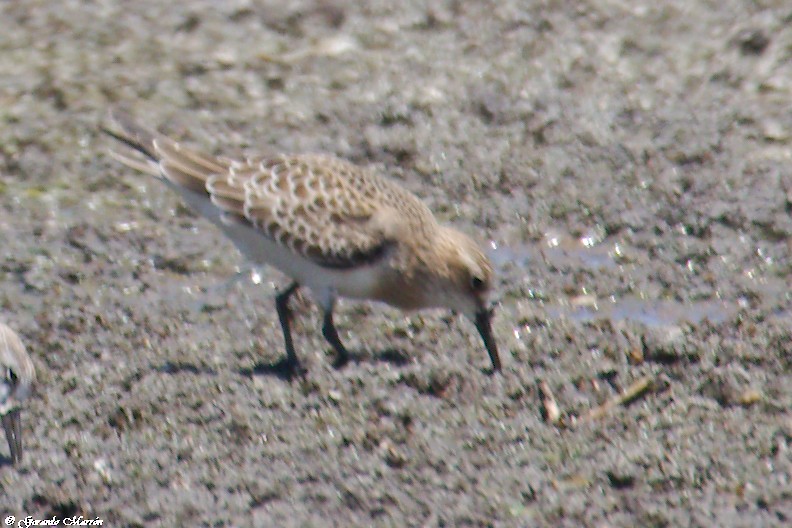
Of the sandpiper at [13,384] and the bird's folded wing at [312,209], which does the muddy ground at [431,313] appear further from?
the bird's folded wing at [312,209]

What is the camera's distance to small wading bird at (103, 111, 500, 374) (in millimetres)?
6684

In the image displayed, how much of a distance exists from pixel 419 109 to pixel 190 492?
13.9 ft

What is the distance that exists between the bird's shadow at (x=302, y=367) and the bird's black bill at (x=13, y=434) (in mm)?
1203

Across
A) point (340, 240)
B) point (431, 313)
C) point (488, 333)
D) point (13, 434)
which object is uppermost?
point (340, 240)

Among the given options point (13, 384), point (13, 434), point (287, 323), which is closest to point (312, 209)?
point (287, 323)

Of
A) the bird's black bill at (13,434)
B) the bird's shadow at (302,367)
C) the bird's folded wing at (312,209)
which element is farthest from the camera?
the bird's folded wing at (312,209)

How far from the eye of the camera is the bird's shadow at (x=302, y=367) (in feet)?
21.4

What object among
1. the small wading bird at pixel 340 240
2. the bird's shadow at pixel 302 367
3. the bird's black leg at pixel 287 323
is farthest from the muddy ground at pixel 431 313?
the small wading bird at pixel 340 240

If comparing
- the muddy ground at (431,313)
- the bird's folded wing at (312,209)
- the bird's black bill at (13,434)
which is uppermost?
the bird's folded wing at (312,209)

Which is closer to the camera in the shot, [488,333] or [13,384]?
[13,384]

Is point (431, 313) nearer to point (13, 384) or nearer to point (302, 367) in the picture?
point (302, 367)

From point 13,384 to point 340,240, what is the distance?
68.1 inches

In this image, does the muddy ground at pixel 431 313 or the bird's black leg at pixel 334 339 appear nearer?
the muddy ground at pixel 431 313

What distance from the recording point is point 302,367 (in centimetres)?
660
